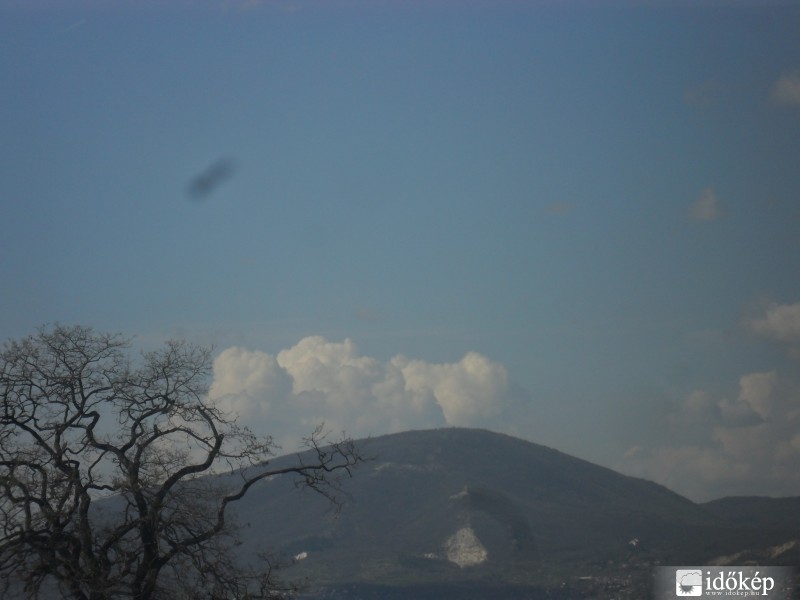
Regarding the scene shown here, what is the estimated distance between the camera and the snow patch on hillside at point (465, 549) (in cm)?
11756

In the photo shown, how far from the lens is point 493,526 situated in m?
130

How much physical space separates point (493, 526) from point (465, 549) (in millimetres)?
10121

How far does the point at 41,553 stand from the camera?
16.0 m

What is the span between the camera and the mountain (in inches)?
3994

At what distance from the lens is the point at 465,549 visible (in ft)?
396

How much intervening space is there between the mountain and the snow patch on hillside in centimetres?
20

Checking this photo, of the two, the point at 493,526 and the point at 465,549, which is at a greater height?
the point at 493,526

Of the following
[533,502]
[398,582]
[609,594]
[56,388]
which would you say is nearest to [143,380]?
[56,388]

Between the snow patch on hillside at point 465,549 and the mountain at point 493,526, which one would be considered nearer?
the mountain at point 493,526

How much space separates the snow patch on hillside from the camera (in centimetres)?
11756

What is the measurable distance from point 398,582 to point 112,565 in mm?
99404

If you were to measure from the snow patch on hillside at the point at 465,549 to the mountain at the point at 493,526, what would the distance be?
20 centimetres

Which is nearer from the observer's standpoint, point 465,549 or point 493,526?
point 465,549

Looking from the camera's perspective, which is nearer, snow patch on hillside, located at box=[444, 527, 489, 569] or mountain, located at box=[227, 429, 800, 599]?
mountain, located at box=[227, 429, 800, 599]
